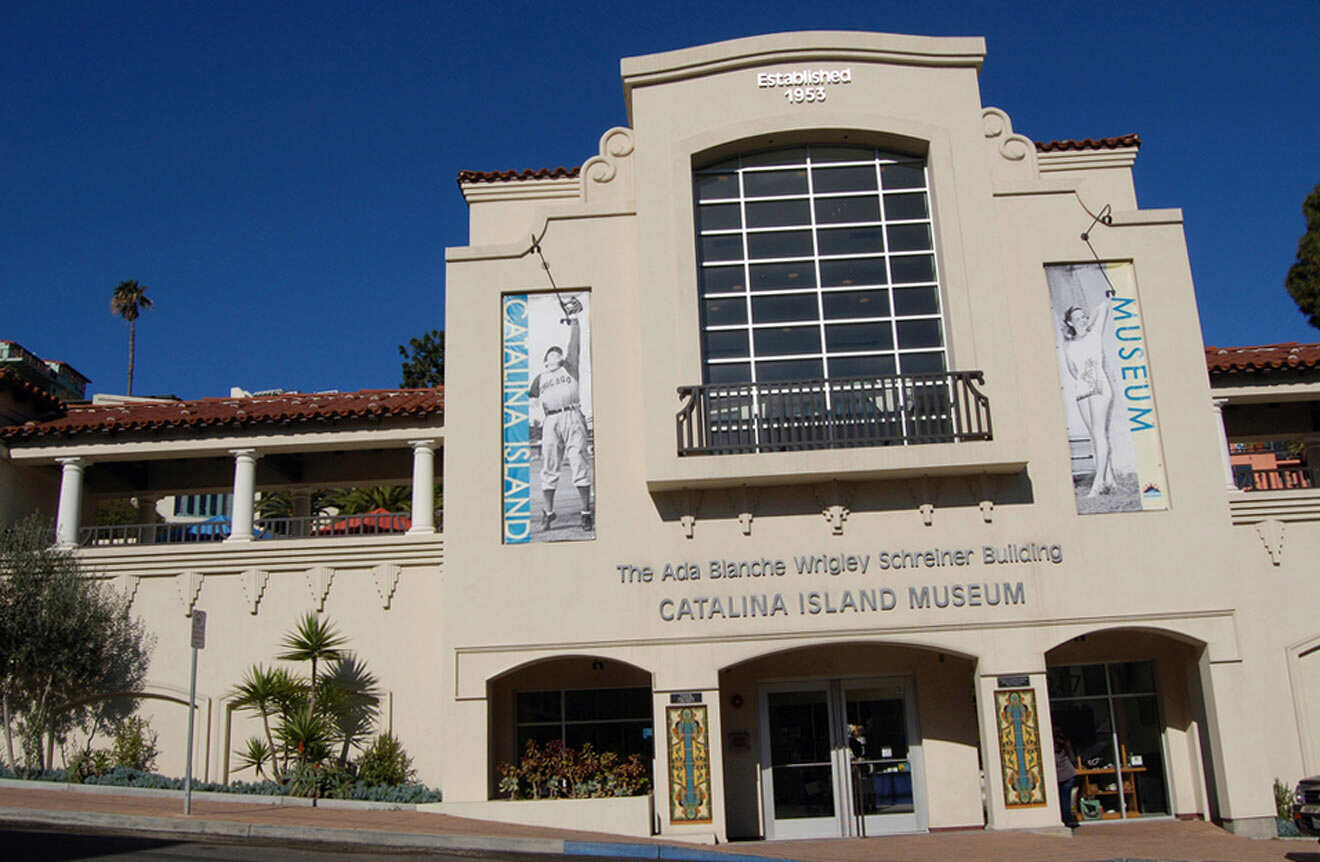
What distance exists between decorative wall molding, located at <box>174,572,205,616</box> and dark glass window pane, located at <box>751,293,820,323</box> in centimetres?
1031

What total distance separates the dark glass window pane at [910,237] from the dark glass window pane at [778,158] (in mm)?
1947

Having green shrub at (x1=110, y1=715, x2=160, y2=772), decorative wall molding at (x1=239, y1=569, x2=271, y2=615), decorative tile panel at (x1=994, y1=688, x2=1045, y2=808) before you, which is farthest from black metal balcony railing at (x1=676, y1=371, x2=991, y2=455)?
green shrub at (x1=110, y1=715, x2=160, y2=772)

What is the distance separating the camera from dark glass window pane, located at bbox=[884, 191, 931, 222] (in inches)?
743

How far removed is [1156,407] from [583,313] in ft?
29.7

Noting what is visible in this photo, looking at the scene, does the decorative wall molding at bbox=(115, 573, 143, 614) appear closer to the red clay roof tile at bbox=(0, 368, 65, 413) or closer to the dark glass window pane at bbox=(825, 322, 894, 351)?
the red clay roof tile at bbox=(0, 368, 65, 413)

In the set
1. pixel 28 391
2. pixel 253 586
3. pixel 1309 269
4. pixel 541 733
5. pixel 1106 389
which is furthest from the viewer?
pixel 1309 269

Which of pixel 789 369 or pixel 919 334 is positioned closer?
pixel 789 369

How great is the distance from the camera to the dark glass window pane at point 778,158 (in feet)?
62.7

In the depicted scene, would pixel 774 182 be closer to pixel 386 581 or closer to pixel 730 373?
pixel 730 373

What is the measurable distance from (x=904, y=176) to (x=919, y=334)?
281cm

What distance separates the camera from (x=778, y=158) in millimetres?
19172

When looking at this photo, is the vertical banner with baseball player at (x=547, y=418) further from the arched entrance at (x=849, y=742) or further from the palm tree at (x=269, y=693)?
the palm tree at (x=269, y=693)

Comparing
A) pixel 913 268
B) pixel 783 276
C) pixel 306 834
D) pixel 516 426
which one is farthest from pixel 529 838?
pixel 913 268

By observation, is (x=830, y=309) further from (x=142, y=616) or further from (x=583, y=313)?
(x=142, y=616)
